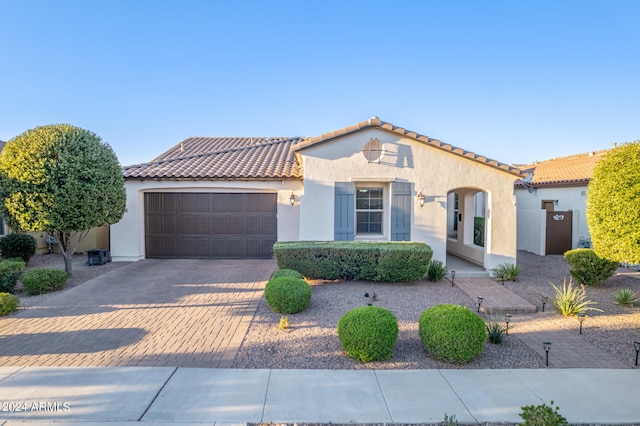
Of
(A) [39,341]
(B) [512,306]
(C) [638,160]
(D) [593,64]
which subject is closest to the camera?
(A) [39,341]

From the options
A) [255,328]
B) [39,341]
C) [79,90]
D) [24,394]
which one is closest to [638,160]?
[255,328]

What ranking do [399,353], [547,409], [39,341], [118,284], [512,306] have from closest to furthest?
[547,409] → [399,353] → [39,341] → [512,306] → [118,284]

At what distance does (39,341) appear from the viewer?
575cm

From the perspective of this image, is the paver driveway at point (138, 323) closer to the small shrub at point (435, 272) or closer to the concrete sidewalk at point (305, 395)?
the concrete sidewalk at point (305, 395)

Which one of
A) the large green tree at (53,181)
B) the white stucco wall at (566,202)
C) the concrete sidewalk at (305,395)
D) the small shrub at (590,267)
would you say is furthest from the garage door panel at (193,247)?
the white stucco wall at (566,202)

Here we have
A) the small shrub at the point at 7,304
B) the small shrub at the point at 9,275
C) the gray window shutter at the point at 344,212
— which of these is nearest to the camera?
the small shrub at the point at 7,304

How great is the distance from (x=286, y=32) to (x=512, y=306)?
11902mm

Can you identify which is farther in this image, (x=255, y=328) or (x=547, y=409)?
(x=255, y=328)

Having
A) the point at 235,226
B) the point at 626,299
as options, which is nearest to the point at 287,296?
the point at 235,226

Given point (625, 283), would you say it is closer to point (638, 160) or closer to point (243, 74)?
point (638, 160)

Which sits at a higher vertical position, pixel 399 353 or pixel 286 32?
pixel 286 32

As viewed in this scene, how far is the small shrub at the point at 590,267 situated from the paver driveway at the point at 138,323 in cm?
944

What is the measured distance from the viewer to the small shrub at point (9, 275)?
8336 mm

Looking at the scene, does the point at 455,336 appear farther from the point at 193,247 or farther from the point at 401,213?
the point at 193,247
